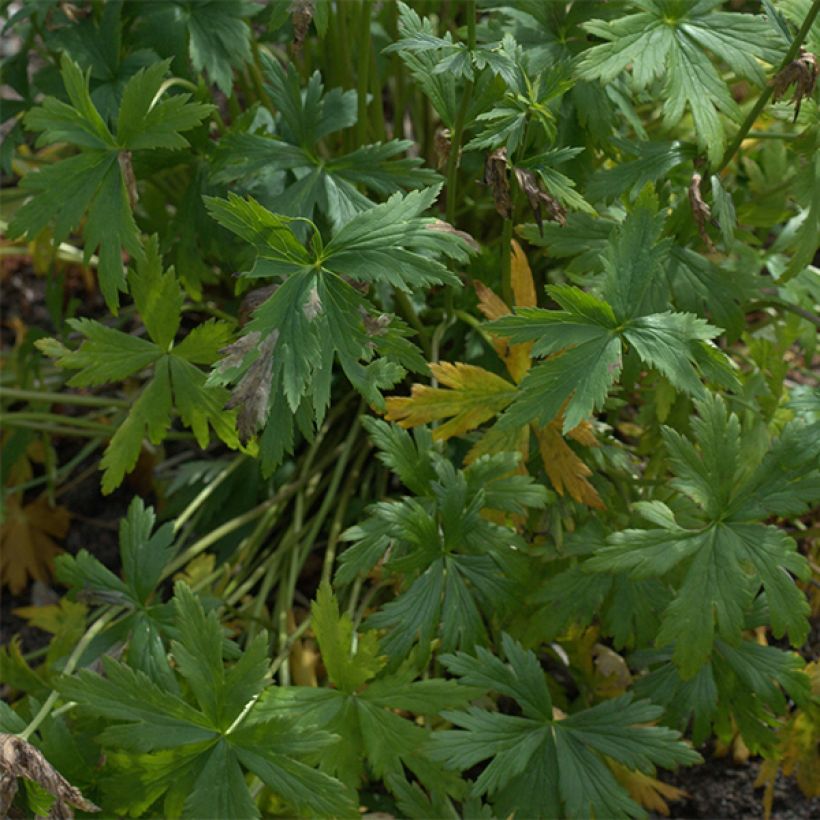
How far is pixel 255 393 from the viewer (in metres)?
1.18

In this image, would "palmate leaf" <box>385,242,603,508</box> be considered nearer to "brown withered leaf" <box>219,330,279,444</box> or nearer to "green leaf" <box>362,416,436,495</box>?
"green leaf" <box>362,416,436,495</box>

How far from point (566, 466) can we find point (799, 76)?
531mm

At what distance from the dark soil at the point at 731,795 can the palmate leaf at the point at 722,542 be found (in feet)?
1.56

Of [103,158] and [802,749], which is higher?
[103,158]

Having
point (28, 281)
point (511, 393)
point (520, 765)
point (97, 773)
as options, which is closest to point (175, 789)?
point (97, 773)

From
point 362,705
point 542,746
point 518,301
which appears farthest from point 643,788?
point 518,301

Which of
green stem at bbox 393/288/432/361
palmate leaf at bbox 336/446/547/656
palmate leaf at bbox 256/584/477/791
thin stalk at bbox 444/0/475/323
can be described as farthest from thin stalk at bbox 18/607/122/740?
thin stalk at bbox 444/0/475/323

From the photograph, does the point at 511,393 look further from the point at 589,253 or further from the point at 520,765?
the point at 520,765

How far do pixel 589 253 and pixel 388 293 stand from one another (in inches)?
15.5

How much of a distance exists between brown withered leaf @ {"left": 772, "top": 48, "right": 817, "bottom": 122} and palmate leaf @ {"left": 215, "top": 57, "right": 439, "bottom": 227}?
1.46 feet

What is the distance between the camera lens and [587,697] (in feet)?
5.35

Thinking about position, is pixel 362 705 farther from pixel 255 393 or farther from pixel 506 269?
pixel 506 269

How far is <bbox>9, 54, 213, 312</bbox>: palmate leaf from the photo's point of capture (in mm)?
1385

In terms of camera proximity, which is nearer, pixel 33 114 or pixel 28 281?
pixel 33 114
